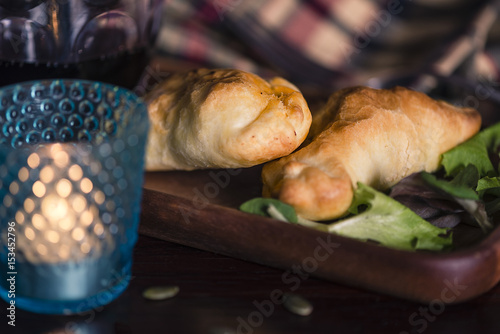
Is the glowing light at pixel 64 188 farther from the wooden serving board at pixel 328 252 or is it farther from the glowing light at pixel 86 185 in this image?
the wooden serving board at pixel 328 252

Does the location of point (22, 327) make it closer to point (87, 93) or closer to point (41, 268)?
point (41, 268)

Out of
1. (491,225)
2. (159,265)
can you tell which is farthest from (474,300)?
(159,265)

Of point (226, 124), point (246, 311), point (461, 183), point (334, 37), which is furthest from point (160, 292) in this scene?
point (334, 37)

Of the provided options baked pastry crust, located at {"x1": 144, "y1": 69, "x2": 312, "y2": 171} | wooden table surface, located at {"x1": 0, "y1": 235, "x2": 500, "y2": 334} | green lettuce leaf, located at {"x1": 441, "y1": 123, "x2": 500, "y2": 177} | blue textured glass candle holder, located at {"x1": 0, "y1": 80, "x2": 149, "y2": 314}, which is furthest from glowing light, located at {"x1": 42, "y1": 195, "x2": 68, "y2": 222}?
green lettuce leaf, located at {"x1": 441, "y1": 123, "x2": 500, "y2": 177}

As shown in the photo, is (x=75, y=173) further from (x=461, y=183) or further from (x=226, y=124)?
(x=461, y=183)

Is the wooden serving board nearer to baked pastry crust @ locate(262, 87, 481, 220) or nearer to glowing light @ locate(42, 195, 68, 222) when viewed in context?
baked pastry crust @ locate(262, 87, 481, 220)
